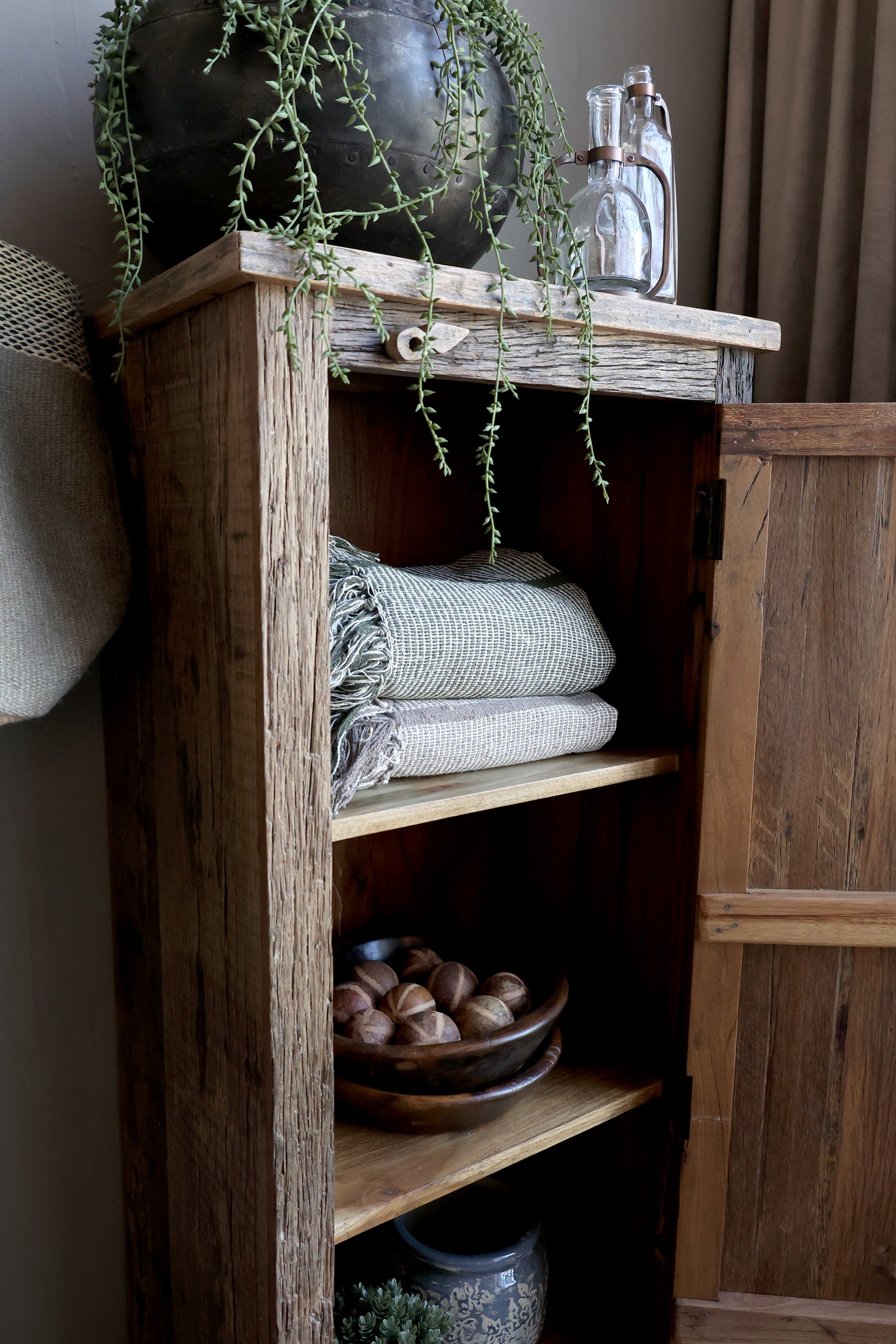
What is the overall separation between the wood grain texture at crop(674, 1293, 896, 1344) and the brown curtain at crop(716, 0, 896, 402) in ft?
3.98

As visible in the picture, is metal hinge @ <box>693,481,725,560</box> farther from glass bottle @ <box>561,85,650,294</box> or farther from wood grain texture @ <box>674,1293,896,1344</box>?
wood grain texture @ <box>674,1293,896,1344</box>

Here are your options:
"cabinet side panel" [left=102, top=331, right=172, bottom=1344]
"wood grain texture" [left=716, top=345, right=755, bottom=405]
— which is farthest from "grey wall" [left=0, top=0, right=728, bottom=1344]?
"wood grain texture" [left=716, top=345, right=755, bottom=405]

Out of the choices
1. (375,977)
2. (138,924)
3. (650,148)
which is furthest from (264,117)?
(375,977)

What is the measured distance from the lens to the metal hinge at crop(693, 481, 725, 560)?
1049mm

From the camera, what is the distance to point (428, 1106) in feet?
3.22

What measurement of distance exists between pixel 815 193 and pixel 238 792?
4.38ft

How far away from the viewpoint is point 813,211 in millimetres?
1524

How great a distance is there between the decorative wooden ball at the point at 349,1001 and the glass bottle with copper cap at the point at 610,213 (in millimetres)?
→ 815

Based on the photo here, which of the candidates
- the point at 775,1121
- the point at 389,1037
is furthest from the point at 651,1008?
the point at 389,1037

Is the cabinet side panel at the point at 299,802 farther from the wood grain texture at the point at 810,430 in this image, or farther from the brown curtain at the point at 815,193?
the brown curtain at the point at 815,193

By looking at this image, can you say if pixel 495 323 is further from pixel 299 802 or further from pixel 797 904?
pixel 797 904

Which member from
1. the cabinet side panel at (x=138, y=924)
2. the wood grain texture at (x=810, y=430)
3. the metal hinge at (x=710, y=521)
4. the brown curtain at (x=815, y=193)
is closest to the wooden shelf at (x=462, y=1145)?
the cabinet side panel at (x=138, y=924)

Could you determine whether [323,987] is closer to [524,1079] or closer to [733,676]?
[524,1079]

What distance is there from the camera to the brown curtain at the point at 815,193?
4.62ft
